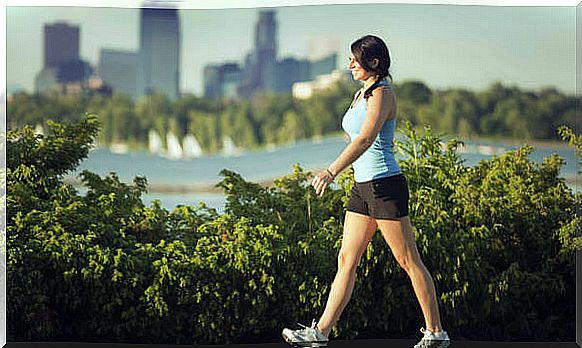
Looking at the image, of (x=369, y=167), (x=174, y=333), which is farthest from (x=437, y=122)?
(x=174, y=333)

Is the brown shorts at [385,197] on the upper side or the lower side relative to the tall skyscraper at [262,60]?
lower

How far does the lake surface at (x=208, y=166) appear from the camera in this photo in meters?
6.67

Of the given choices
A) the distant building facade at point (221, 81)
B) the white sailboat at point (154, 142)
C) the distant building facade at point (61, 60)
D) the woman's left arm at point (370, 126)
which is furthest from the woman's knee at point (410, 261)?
the distant building facade at point (61, 60)

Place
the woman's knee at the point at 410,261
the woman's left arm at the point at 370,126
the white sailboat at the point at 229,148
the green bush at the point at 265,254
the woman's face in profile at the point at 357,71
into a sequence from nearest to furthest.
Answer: the woman's left arm at the point at 370,126 → the woman's knee at the point at 410,261 → the woman's face in profile at the point at 357,71 → the green bush at the point at 265,254 → the white sailboat at the point at 229,148

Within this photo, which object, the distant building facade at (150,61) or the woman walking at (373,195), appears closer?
the woman walking at (373,195)

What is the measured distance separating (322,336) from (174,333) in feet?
2.97

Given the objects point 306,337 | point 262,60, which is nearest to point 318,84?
point 262,60

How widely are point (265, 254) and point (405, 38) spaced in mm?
1415

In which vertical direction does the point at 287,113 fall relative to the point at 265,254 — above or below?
above

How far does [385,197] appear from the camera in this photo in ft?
19.7

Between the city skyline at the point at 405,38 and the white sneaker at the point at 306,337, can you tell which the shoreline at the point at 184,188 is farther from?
the white sneaker at the point at 306,337

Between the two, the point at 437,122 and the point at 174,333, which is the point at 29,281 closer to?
the point at 174,333

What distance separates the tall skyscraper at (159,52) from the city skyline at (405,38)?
0.15 ft

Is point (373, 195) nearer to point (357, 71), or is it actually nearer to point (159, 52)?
point (357, 71)
